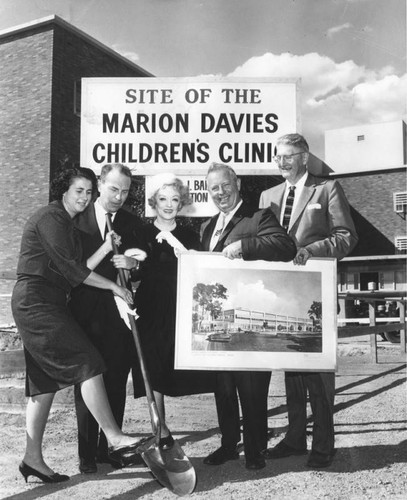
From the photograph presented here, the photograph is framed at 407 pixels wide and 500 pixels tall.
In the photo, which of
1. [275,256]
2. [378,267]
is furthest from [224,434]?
[378,267]

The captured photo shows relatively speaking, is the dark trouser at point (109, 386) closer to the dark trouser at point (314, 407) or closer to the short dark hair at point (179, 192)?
the short dark hair at point (179, 192)

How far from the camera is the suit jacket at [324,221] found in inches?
116

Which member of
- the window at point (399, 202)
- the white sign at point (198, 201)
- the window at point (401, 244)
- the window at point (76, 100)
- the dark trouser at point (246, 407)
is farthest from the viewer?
the window at point (401, 244)

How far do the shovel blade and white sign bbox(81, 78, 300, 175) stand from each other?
152 cm

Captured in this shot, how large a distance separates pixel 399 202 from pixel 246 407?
1550 cm

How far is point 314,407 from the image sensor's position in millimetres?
2949

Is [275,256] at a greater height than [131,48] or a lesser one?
lesser

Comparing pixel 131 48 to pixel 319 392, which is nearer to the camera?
pixel 319 392

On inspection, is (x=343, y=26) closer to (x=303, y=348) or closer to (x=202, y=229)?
(x=202, y=229)

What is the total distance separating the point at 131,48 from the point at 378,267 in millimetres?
14810

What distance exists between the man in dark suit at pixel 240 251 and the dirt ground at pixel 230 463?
12cm

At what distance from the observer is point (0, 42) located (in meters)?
8.09

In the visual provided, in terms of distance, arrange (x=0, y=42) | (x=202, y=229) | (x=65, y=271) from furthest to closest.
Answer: (x=0, y=42)
(x=202, y=229)
(x=65, y=271)

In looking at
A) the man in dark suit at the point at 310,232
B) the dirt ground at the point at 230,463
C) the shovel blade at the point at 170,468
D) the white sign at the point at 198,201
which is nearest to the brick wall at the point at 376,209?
the dirt ground at the point at 230,463
